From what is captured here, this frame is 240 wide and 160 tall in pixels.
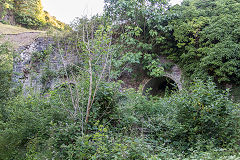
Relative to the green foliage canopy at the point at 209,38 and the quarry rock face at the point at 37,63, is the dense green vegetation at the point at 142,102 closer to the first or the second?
the green foliage canopy at the point at 209,38

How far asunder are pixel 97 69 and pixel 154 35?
5333 millimetres

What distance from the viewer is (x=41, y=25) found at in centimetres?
1648

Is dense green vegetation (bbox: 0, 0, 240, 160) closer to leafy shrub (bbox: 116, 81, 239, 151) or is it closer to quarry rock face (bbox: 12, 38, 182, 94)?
leafy shrub (bbox: 116, 81, 239, 151)

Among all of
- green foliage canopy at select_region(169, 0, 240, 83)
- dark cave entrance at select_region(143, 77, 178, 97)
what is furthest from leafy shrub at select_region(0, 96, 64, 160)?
green foliage canopy at select_region(169, 0, 240, 83)

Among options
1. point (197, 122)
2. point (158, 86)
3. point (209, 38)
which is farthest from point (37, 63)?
point (197, 122)

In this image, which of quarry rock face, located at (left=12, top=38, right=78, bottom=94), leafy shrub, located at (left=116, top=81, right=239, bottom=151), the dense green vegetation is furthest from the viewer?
quarry rock face, located at (left=12, top=38, right=78, bottom=94)

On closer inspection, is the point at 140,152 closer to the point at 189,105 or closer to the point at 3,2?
the point at 189,105

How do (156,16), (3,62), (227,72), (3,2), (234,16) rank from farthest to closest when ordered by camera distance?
(3,2) < (156,16) < (234,16) < (227,72) < (3,62)

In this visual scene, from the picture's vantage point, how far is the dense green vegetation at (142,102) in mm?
3133

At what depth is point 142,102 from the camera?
4.88 meters

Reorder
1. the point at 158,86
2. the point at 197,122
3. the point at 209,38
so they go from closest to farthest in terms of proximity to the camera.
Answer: the point at 197,122 < the point at 209,38 < the point at 158,86

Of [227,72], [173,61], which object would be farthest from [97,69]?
[173,61]

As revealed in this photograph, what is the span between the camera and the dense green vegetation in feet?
10.3

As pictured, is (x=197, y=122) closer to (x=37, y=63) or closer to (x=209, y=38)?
(x=209, y=38)
